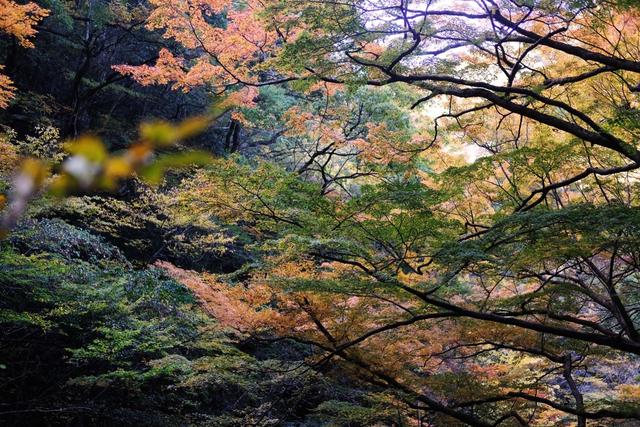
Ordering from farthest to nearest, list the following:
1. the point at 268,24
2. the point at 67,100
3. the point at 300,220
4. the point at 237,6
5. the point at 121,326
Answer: the point at 237,6 → the point at 67,100 → the point at 121,326 → the point at 268,24 → the point at 300,220

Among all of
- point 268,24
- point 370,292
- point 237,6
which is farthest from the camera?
point 237,6

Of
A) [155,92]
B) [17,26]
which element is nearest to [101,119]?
[155,92]

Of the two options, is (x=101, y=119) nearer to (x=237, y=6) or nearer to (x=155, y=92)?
(x=155, y=92)

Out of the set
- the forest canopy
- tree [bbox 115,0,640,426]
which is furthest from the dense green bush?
tree [bbox 115,0,640,426]

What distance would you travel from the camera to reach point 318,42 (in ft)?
16.9

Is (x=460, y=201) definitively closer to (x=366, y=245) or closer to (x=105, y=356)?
(x=366, y=245)

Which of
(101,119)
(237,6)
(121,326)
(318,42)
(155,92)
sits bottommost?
(121,326)

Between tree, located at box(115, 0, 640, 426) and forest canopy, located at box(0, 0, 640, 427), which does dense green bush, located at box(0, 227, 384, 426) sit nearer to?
forest canopy, located at box(0, 0, 640, 427)

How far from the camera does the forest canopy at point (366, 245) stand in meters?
4.73

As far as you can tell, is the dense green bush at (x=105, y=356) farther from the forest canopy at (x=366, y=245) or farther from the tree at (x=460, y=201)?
the tree at (x=460, y=201)

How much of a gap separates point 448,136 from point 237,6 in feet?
24.7

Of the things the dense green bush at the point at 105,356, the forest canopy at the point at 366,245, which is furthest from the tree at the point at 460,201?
the dense green bush at the point at 105,356

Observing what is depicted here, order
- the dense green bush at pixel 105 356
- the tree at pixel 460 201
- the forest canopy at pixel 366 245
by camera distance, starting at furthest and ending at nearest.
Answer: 1. the dense green bush at pixel 105 356
2. the forest canopy at pixel 366 245
3. the tree at pixel 460 201

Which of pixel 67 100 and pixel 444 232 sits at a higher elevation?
pixel 67 100
